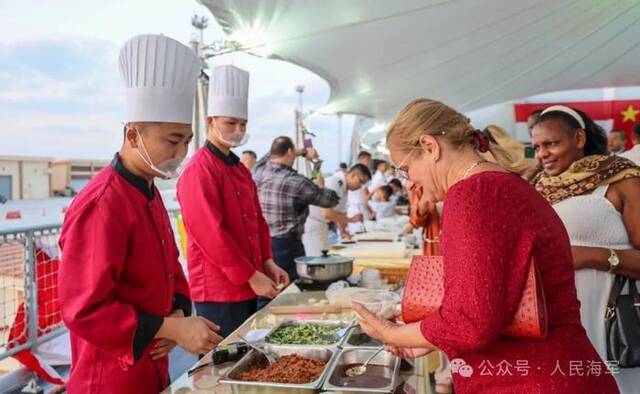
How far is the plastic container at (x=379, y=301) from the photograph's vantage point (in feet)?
4.40

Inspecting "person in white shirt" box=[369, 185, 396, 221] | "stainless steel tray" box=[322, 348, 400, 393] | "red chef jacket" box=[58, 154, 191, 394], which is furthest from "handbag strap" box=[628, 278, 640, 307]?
"person in white shirt" box=[369, 185, 396, 221]

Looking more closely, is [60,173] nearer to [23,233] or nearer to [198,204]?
[23,233]

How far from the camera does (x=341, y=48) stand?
4.27 meters

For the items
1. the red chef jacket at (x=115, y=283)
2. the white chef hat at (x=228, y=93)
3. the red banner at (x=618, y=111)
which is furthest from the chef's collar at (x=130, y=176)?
the red banner at (x=618, y=111)

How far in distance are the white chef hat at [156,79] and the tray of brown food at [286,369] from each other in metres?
0.67

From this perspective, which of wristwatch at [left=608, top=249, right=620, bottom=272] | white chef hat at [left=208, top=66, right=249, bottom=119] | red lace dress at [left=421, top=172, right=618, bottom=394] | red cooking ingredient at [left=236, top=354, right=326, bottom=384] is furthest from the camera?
white chef hat at [left=208, top=66, right=249, bottom=119]

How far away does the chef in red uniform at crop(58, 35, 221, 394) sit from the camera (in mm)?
1005

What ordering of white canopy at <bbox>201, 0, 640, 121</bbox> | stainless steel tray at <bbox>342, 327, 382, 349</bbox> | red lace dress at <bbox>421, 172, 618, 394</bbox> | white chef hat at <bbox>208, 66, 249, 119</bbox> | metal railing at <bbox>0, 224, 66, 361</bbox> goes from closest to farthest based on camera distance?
red lace dress at <bbox>421, 172, 618, 394</bbox> < stainless steel tray at <bbox>342, 327, 382, 349</bbox> < white chef hat at <bbox>208, 66, 249, 119</bbox> < metal railing at <bbox>0, 224, 66, 361</bbox> < white canopy at <bbox>201, 0, 640, 121</bbox>

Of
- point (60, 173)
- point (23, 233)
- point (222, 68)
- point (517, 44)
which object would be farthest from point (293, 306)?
point (517, 44)

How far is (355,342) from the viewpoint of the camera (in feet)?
4.49

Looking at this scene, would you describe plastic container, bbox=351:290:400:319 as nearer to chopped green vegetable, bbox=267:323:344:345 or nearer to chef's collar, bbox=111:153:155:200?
chopped green vegetable, bbox=267:323:344:345

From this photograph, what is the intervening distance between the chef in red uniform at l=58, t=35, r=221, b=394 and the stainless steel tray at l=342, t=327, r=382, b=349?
15.4 inches

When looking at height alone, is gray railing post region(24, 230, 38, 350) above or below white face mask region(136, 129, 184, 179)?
below

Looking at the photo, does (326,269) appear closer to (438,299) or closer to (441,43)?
A: (438,299)
